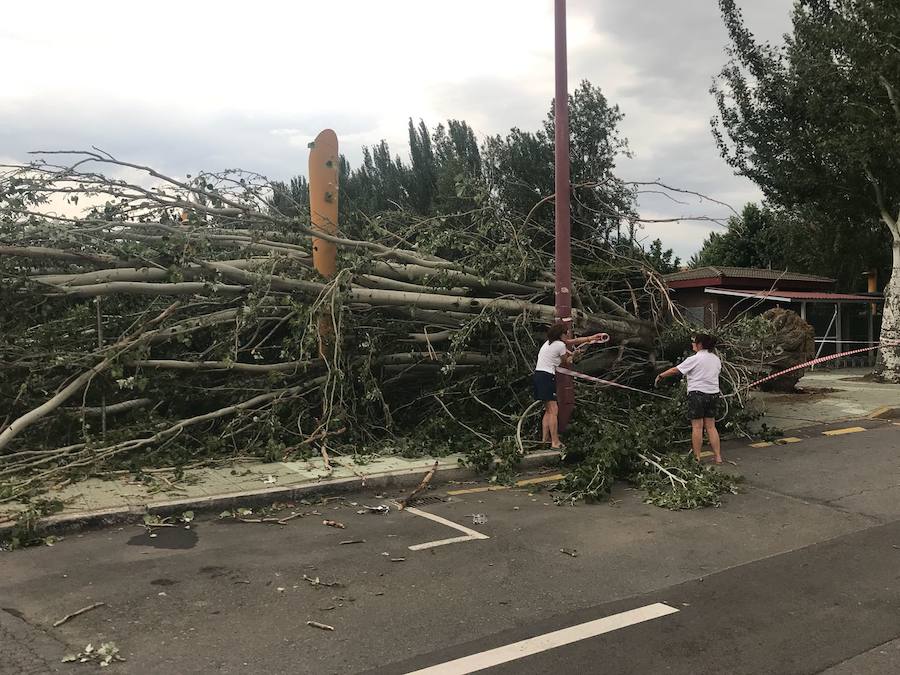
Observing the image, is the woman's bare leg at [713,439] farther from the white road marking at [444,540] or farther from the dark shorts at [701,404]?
the white road marking at [444,540]

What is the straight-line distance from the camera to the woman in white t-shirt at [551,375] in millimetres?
8312

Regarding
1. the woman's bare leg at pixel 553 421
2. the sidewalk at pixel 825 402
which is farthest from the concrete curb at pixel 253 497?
the sidewalk at pixel 825 402

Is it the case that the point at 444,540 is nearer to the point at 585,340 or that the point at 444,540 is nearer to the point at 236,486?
the point at 236,486

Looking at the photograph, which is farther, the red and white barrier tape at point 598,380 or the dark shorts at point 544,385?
the red and white barrier tape at point 598,380

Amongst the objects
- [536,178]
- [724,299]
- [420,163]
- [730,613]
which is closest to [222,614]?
[730,613]

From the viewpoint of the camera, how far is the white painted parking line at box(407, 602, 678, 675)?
10.9 feet

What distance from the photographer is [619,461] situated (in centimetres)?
717

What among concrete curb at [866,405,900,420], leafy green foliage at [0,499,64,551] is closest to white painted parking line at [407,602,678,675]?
leafy green foliage at [0,499,64,551]

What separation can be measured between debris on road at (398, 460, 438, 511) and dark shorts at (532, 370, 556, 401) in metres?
1.58

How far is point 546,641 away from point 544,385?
4828 mm

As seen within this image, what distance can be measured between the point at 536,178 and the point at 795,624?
21.9m

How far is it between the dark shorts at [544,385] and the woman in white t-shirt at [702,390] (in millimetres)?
1381

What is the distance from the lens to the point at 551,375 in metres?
8.30

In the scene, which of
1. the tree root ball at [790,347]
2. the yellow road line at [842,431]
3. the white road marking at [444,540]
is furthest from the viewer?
the tree root ball at [790,347]
